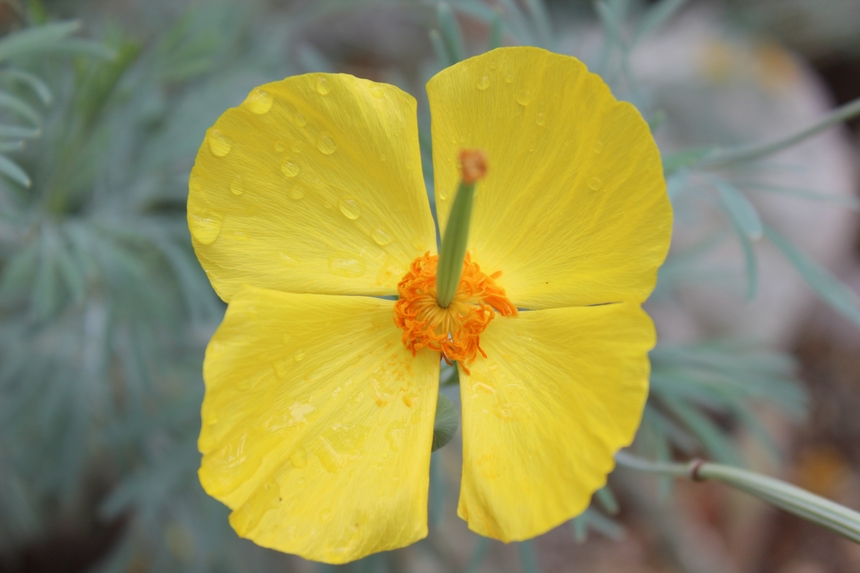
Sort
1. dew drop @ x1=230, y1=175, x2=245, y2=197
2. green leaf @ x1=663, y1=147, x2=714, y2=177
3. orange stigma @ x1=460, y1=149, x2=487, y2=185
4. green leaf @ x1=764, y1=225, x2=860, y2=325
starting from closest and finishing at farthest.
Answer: orange stigma @ x1=460, y1=149, x2=487, y2=185 < dew drop @ x1=230, y1=175, x2=245, y2=197 < green leaf @ x1=663, y1=147, x2=714, y2=177 < green leaf @ x1=764, y1=225, x2=860, y2=325

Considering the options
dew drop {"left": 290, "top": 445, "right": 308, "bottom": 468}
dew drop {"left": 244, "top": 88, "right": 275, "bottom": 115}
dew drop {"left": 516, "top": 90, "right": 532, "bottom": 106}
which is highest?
Result: dew drop {"left": 516, "top": 90, "right": 532, "bottom": 106}

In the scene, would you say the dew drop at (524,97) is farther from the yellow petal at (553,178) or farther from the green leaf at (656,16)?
the green leaf at (656,16)

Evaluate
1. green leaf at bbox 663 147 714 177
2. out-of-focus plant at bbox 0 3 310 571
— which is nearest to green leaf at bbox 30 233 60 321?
out-of-focus plant at bbox 0 3 310 571

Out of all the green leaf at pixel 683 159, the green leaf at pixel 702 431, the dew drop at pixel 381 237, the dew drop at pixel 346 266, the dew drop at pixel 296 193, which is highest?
the green leaf at pixel 683 159

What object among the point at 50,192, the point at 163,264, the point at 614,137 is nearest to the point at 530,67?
the point at 614,137

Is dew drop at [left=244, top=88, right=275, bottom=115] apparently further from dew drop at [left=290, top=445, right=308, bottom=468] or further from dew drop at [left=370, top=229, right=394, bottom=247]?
dew drop at [left=290, top=445, right=308, bottom=468]

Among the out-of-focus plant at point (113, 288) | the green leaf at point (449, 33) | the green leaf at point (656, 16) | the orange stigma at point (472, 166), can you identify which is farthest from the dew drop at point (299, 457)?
the green leaf at point (656, 16)

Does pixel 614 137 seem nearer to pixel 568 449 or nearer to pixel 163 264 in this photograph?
pixel 568 449

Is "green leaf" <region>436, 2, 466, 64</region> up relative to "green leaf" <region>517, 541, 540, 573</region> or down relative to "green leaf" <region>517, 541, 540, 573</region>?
up
